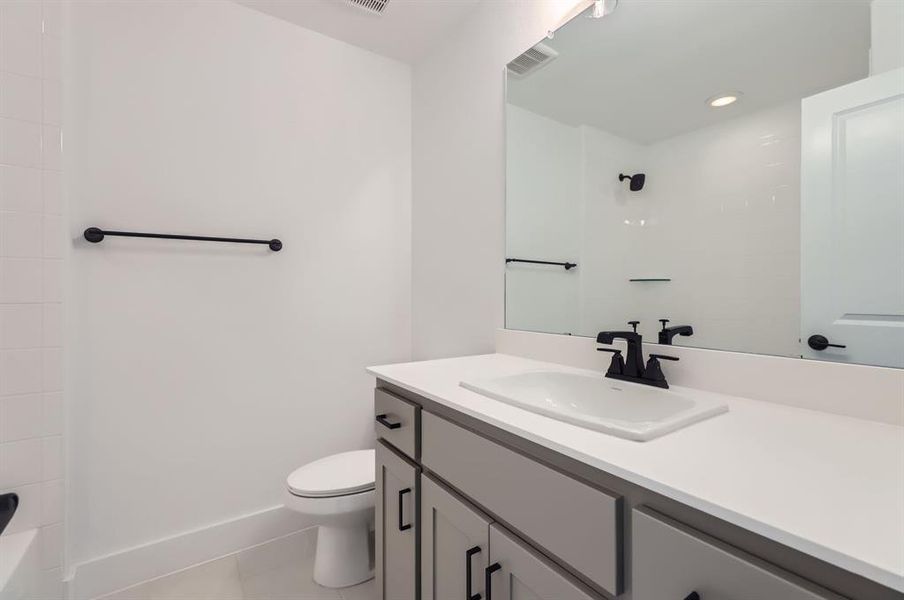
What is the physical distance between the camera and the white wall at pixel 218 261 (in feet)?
4.96

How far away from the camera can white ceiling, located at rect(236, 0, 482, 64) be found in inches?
69.7

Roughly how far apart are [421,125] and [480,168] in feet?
2.08

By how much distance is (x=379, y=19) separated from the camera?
73.4 inches

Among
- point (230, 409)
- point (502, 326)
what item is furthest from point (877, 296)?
point (230, 409)

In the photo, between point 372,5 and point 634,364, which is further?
point 372,5

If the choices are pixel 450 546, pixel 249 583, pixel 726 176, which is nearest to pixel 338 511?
pixel 249 583

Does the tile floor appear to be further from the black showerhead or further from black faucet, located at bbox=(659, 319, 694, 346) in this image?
the black showerhead

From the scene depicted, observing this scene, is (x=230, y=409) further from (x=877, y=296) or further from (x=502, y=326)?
(x=877, y=296)

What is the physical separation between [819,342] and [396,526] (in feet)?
3.87

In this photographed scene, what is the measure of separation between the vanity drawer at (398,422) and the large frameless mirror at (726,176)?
0.62 metres

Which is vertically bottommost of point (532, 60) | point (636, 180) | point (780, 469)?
point (780, 469)

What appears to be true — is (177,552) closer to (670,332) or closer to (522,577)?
(522,577)

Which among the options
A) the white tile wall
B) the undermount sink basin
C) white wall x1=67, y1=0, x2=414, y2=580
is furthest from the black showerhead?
the white tile wall

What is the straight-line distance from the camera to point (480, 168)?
177cm
